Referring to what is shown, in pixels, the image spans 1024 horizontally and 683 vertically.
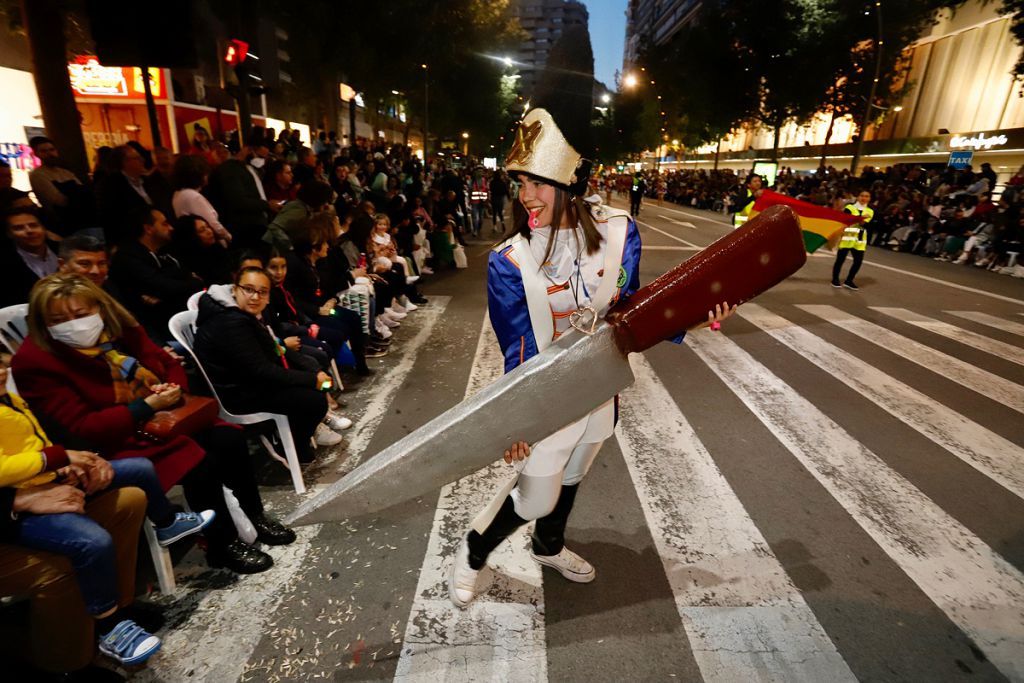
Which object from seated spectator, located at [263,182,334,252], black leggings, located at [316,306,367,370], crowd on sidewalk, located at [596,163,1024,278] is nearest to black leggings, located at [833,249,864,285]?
crowd on sidewalk, located at [596,163,1024,278]

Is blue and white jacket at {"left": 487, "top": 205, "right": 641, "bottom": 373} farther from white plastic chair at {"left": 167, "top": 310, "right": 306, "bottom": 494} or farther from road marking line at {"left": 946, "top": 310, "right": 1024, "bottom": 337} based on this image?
road marking line at {"left": 946, "top": 310, "right": 1024, "bottom": 337}

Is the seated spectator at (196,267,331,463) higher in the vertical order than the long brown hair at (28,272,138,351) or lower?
lower

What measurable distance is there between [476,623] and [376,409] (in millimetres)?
2551

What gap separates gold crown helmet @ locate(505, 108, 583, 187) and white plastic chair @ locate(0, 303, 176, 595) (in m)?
2.52

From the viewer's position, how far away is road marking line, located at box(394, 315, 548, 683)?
7.11 ft

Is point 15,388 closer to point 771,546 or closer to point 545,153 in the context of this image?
point 545,153

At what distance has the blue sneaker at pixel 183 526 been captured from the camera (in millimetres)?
2557

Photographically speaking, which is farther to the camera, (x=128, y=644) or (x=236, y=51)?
(x=236, y=51)

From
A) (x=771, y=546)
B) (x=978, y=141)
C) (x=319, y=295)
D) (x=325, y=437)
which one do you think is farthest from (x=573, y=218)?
(x=978, y=141)

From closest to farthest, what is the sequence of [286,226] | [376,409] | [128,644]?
[128,644] → [376,409] → [286,226]

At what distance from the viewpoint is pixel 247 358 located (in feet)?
10.7

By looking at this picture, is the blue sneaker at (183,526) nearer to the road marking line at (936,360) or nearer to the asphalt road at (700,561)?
the asphalt road at (700,561)

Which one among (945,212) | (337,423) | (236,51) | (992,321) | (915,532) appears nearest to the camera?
(915,532)

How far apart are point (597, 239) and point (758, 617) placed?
1996 mm
